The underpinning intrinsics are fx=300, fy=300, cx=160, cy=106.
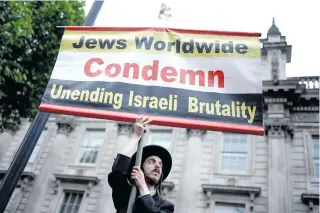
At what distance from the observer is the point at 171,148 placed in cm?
1566

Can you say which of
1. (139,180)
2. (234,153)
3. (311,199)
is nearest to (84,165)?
(234,153)

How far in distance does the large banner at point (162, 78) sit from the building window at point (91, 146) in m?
13.9

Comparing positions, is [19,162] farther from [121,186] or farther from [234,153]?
[234,153]

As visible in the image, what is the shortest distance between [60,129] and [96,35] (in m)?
15.6

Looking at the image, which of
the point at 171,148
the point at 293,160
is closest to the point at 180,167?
the point at 171,148

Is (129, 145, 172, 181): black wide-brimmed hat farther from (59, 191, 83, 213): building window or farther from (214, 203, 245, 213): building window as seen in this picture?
(59, 191, 83, 213): building window

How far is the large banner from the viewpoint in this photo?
9.46 ft

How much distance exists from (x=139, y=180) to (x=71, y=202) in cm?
1459

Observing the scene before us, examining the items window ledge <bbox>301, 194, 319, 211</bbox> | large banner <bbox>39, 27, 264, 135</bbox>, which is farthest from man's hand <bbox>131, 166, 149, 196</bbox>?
window ledge <bbox>301, 194, 319, 211</bbox>

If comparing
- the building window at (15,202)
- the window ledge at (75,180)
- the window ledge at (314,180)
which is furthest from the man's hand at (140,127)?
the building window at (15,202)

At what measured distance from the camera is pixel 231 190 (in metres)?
13.5

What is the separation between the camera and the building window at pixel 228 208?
13413 millimetres

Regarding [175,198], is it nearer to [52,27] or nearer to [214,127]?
[52,27]

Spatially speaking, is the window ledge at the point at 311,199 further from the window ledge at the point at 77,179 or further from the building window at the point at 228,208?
the window ledge at the point at 77,179
